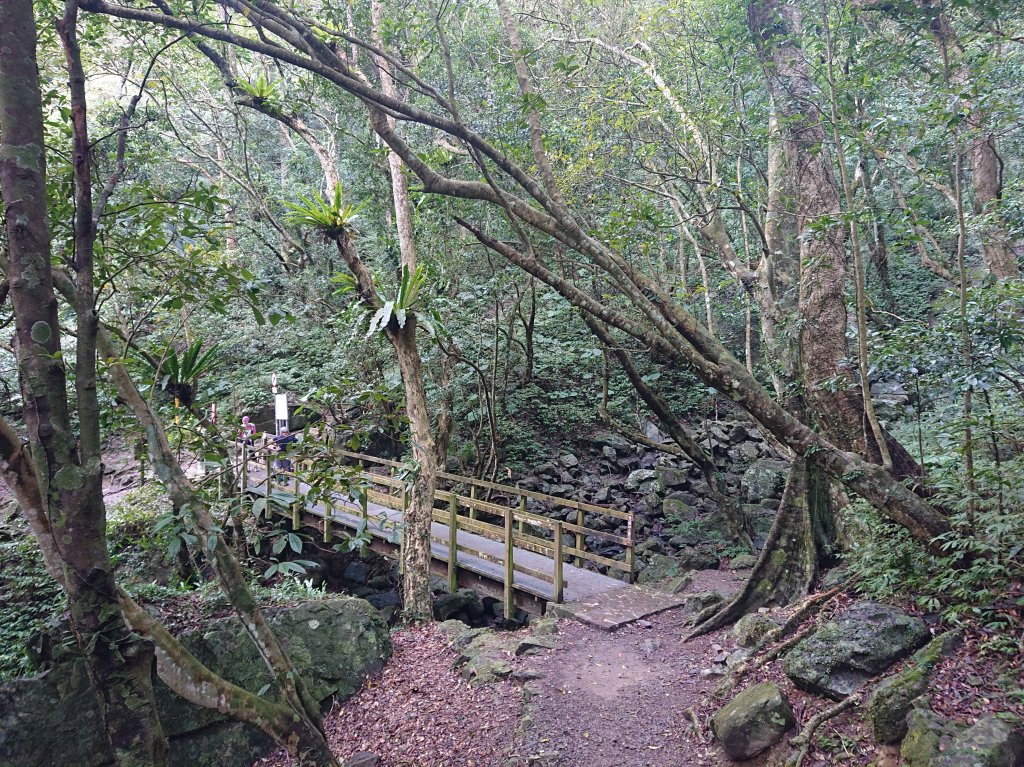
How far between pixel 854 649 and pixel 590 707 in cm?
228

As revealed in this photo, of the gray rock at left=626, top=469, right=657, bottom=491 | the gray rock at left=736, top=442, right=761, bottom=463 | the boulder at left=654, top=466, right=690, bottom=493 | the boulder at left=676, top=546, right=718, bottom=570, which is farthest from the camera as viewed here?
the gray rock at left=736, top=442, right=761, bottom=463

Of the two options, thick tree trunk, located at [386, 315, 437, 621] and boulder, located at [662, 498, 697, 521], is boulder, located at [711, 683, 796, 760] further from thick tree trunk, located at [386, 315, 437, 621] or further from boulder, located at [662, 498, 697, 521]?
boulder, located at [662, 498, 697, 521]

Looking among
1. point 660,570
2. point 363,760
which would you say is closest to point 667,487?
point 660,570

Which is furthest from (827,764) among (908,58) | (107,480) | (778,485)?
(107,480)

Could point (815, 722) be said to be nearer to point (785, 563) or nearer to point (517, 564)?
point (785, 563)

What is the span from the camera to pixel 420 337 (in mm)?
12922

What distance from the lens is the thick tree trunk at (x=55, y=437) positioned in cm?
227

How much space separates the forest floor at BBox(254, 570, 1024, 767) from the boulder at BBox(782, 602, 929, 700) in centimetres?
14

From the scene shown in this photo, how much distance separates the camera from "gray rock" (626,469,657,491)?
44.6ft

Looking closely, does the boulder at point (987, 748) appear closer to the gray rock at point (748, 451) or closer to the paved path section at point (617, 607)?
the paved path section at point (617, 607)

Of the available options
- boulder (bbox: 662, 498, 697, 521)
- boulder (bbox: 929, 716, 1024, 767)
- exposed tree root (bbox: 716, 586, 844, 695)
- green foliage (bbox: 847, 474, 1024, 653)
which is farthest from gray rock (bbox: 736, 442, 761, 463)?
boulder (bbox: 929, 716, 1024, 767)

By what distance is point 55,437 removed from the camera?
2.28 m

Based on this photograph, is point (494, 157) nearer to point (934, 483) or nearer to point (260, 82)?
point (260, 82)

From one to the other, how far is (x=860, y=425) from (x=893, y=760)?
12.5 feet
